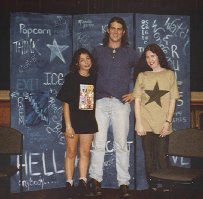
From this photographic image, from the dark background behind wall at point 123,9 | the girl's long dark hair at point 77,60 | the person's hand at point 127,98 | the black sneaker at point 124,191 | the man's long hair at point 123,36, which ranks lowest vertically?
the black sneaker at point 124,191

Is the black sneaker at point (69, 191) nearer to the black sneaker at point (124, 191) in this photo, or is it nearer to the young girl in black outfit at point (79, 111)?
the young girl in black outfit at point (79, 111)

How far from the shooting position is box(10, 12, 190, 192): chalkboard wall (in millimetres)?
4602

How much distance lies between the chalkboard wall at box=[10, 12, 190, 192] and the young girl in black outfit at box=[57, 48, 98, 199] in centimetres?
35

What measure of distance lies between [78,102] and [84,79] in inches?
10.9

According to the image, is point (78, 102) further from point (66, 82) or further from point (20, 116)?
point (20, 116)

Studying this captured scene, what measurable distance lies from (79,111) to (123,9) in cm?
242

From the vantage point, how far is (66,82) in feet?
14.4

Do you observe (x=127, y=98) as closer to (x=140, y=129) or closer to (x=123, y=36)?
(x=140, y=129)

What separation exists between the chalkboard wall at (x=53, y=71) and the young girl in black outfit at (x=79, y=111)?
0.35 metres

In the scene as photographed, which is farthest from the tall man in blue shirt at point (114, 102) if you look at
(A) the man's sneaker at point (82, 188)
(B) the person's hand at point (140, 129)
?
(B) the person's hand at point (140, 129)

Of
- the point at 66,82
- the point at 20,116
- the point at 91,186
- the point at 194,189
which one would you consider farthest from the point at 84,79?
the point at 194,189

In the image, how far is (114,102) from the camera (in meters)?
4.39

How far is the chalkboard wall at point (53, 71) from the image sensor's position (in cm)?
460

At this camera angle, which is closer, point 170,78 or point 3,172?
point 3,172
